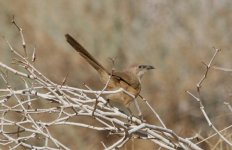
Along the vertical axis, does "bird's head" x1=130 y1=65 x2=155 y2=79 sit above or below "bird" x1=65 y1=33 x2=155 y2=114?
above

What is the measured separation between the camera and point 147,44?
9.98 meters

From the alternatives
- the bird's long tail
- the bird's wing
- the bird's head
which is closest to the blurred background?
the bird's head

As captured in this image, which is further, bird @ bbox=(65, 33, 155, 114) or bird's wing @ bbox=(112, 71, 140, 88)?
bird's wing @ bbox=(112, 71, 140, 88)

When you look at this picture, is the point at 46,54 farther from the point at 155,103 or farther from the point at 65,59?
the point at 155,103

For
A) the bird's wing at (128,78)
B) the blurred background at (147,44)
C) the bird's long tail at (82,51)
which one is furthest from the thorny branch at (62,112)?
the blurred background at (147,44)

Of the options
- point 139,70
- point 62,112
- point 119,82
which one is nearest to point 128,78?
point 119,82

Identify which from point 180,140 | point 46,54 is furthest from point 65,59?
point 180,140

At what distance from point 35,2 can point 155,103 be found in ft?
8.63

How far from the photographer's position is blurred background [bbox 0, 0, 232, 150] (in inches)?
362

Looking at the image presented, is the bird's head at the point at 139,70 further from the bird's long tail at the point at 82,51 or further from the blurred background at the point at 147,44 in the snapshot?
the blurred background at the point at 147,44

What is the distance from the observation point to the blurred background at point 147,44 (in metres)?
9.20

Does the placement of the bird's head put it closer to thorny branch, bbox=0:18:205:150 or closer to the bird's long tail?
the bird's long tail

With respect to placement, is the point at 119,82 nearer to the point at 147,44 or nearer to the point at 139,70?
the point at 139,70

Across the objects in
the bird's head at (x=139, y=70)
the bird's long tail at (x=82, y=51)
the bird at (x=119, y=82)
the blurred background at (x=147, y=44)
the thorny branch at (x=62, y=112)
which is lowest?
the thorny branch at (x=62, y=112)
